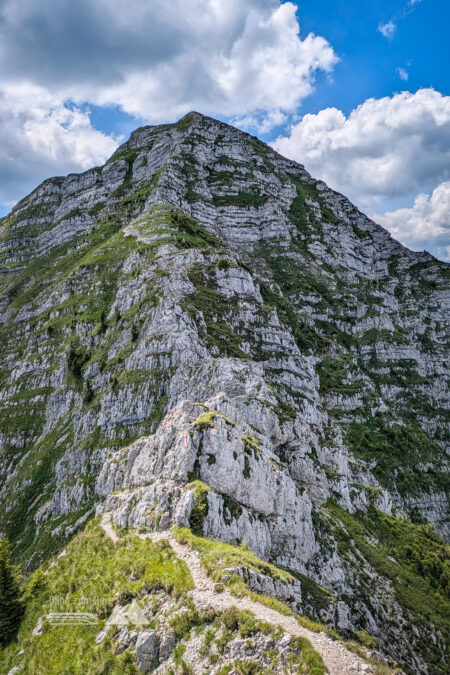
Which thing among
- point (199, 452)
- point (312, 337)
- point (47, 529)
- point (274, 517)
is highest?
point (312, 337)

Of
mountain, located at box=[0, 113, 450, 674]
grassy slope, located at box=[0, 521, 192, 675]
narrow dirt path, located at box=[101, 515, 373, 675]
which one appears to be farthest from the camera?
mountain, located at box=[0, 113, 450, 674]

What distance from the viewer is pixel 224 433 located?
4831cm

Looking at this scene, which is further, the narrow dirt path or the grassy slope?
the grassy slope

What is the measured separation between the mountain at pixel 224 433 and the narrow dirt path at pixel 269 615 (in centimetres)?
136

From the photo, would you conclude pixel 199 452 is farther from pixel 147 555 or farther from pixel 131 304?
pixel 131 304

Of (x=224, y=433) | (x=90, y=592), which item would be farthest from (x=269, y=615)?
(x=224, y=433)

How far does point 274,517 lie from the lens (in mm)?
50969

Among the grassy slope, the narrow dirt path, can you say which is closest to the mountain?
the grassy slope

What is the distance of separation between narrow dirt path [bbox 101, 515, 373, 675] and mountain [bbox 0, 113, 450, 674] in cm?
136

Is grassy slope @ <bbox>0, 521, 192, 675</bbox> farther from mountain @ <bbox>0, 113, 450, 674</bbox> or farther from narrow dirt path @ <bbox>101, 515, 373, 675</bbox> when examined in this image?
narrow dirt path @ <bbox>101, 515, 373, 675</bbox>

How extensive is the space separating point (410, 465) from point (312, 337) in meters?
64.2

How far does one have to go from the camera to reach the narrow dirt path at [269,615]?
59.8 feet

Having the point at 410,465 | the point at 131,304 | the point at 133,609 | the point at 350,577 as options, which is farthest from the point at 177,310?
the point at 410,465

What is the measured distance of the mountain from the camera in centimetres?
4459
